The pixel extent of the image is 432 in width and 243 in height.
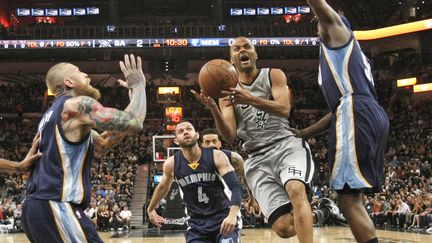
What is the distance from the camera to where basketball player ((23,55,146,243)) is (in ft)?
11.8

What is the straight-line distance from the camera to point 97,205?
19.4 meters

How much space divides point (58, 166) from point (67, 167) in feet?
0.18

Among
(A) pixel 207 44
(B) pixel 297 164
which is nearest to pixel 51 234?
(B) pixel 297 164

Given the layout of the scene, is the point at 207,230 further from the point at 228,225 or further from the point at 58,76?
the point at 58,76

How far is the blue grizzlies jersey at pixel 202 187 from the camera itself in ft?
18.6

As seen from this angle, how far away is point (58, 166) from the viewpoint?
12.0 feet

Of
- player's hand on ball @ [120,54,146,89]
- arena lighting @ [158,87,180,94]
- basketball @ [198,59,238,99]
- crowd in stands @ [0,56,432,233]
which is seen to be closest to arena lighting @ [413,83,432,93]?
crowd in stands @ [0,56,432,233]

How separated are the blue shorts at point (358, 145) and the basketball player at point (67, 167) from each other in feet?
4.72

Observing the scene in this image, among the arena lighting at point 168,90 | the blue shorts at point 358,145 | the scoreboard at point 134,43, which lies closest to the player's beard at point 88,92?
the blue shorts at point 358,145

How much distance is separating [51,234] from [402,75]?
30.5m

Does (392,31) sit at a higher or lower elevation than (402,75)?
higher

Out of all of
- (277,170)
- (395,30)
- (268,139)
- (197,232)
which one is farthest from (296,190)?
(395,30)

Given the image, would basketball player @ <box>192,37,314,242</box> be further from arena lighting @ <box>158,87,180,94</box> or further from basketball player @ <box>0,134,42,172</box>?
arena lighting @ <box>158,87,180,94</box>

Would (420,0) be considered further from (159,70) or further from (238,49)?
(238,49)
